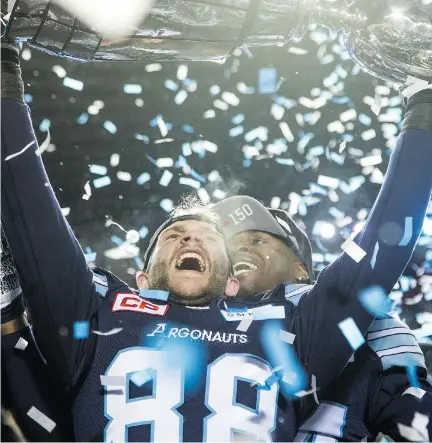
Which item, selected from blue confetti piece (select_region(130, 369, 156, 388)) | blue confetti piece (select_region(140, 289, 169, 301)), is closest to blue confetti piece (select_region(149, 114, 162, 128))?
blue confetti piece (select_region(140, 289, 169, 301))

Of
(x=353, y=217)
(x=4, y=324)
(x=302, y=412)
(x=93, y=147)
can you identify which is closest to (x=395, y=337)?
(x=302, y=412)

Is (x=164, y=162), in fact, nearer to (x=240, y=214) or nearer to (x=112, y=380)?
(x=240, y=214)

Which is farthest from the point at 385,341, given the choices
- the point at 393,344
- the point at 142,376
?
the point at 142,376

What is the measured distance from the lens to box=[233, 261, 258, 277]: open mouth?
94.7 inches

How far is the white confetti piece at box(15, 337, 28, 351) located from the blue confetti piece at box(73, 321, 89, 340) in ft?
0.51

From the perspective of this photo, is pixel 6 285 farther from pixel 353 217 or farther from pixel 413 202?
pixel 353 217

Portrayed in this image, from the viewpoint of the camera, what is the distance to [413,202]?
1.58 metres

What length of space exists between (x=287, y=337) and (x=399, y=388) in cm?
35

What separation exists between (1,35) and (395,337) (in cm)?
133

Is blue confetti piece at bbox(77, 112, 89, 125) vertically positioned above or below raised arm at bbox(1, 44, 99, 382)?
below

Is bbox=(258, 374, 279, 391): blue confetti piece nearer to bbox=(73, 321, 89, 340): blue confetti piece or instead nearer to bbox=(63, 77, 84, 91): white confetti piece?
bbox=(73, 321, 89, 340): blue confetti piece

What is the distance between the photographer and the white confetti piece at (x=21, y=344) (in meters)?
1.66

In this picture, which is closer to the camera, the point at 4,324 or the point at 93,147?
the point at 4,324

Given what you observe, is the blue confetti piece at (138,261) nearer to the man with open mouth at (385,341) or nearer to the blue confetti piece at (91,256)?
the blue confetti piece at (91,256)
